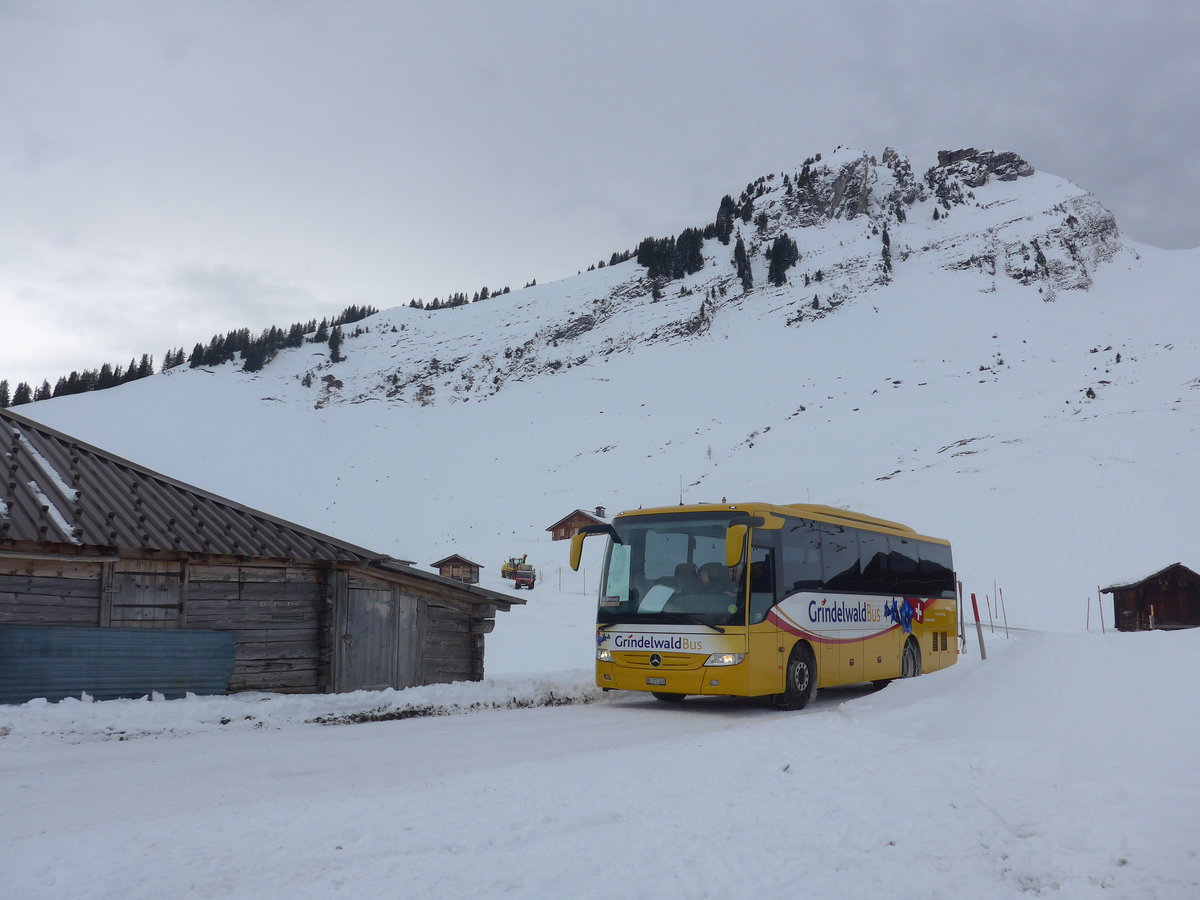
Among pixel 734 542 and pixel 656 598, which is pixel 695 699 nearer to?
pixel 656 598

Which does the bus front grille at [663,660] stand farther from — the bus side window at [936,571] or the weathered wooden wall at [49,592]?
the weathered wooden wall at [49,592]

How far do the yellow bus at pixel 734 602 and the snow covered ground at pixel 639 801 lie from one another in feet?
4.24

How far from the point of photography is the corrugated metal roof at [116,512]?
1158cm

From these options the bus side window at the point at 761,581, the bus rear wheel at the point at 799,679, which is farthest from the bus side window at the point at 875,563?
the bus side window at the point at 761,581

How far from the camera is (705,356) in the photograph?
97.4 m

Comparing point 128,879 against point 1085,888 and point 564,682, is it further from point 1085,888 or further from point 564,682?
point 564,682

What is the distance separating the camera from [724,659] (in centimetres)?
1166

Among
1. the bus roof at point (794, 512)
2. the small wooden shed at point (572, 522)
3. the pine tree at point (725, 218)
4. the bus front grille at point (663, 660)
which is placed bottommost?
the bus front grille at point (663, 660)

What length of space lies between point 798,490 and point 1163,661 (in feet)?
156

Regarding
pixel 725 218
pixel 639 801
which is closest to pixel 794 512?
pixel 639 801

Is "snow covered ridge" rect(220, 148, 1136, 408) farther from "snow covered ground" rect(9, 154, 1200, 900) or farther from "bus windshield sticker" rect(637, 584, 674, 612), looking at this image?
"bus windshield sticker" rect(637, 584, 674, 612)

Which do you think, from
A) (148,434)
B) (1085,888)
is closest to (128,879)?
(1085,888)

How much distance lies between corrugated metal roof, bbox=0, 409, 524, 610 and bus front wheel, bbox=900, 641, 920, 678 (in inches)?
366

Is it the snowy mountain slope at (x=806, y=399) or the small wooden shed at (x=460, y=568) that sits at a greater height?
the snowy mountain slope at (x=806, y=399)
